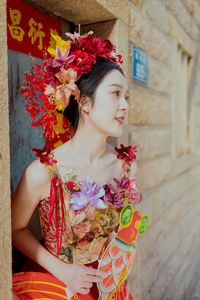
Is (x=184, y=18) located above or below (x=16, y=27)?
above

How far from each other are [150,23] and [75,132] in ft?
5.03

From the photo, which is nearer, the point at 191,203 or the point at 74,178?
the point at 74,178

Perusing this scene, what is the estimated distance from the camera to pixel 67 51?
1.45 meters

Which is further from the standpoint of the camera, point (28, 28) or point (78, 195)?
point (28, 28)

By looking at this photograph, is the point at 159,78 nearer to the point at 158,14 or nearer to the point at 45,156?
the point at 158,14

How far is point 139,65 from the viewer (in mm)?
2471

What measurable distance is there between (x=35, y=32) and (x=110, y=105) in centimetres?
73

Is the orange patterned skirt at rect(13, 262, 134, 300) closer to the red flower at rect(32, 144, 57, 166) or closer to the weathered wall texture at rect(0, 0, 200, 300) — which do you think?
the weathered wall texture at rect(0, 0, 200, 300)

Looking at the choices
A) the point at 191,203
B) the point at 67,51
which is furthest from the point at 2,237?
the point at 191,203

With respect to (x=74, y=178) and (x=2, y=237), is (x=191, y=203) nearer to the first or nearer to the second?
(x=74, y=178)

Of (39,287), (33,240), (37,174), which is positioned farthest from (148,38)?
(39,287)

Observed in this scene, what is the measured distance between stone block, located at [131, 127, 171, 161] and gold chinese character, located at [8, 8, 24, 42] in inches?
43.8

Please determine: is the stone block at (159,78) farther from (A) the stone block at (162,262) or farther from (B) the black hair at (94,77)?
(A) the stone block at (162,262)

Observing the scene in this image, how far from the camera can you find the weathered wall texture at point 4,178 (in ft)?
3.87
